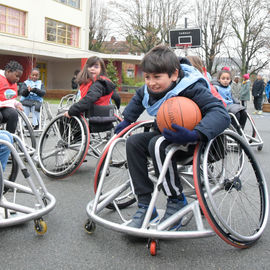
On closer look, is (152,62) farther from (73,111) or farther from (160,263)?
(73,111)

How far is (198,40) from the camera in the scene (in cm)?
1478

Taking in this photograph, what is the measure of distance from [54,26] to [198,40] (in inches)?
835

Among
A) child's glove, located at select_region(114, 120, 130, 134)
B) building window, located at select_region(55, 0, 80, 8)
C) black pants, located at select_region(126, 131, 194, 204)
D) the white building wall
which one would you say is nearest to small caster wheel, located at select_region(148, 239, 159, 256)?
black pants, located at select_region(126, 131, 194, 204)

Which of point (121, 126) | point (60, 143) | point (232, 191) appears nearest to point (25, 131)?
point (60, 143)

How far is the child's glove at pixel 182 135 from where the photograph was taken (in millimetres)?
2508

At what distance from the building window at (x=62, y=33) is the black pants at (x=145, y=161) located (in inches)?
1236

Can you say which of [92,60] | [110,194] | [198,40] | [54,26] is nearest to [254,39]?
[54,26]

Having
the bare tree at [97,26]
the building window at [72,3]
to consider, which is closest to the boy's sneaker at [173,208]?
the building window at [72,3]

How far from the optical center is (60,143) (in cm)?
487

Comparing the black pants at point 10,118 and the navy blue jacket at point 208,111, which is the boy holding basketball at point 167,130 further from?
the black pants at point 10,118

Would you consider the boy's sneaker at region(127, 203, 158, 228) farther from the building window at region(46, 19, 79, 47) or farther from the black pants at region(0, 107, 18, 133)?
the building window at region(46, 19, 79, 47)

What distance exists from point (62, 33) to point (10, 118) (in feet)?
98.3

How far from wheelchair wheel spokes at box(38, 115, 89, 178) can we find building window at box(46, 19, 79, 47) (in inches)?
1150

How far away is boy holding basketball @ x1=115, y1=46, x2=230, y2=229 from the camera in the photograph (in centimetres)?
258
